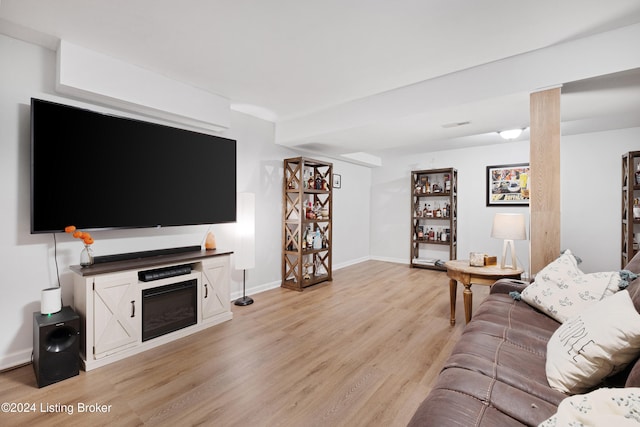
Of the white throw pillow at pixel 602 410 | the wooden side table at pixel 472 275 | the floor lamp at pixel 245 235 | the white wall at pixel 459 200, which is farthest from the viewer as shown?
the white wall at pixel 459 200

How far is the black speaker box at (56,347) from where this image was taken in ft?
6.71

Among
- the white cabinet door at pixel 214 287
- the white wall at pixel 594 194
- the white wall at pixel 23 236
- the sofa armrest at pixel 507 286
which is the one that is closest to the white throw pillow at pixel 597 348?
the sofa armrest at pixel 507 286

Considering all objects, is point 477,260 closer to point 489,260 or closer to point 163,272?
point 489,260

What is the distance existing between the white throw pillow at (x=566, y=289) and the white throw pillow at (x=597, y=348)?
0.55 m

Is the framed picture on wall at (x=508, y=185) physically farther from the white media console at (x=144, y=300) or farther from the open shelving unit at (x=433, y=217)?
the white media console at (x=144, y=300)

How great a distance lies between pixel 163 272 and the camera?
272 cm

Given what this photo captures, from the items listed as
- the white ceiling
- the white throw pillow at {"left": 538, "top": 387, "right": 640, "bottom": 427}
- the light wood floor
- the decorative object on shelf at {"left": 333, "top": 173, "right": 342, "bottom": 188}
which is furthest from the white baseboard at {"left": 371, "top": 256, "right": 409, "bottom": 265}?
the white throw pillow at {"left": 538, "top": 387, "right": 640, "bottom": 427}

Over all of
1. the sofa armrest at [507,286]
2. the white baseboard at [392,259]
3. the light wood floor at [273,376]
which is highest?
the sofa armrest at [507,286]

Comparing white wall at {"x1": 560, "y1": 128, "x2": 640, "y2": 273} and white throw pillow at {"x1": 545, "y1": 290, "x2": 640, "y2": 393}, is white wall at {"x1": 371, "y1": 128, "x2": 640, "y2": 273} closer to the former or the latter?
white wall at {"x1": 560, "y1": 128, "x2": 640, "y2": 273}

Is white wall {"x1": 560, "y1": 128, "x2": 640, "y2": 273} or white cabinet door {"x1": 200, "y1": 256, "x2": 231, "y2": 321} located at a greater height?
white wall {"x1": 560, "y1": 128, "x2": 640, "y2": 273}

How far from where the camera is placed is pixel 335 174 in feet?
19.4

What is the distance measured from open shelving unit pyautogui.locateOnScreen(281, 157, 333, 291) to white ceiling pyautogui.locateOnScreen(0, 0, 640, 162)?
1.22m

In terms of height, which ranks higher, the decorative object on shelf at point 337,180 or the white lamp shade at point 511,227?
the decorative object on shelf at point 337,180

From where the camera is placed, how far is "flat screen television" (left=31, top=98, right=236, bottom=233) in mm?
2275
